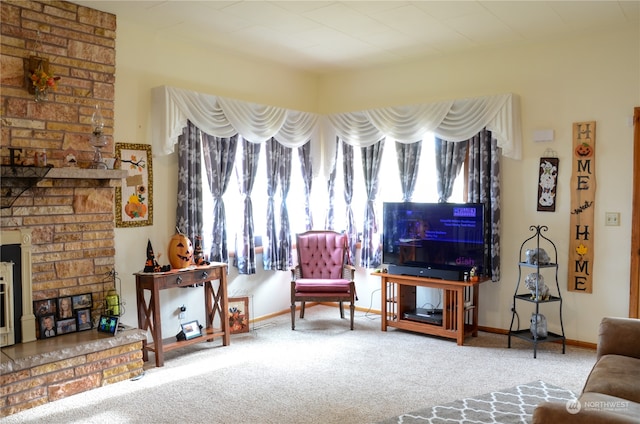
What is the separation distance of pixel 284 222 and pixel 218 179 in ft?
3.40

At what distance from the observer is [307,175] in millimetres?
6207

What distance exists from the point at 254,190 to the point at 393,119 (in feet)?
5.54

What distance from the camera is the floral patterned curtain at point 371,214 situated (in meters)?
5.94

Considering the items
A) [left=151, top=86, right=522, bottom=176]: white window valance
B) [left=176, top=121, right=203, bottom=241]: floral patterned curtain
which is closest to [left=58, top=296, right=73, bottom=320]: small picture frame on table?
[left=176, top=121, right=203, bottom=241]: floral patterned curtain

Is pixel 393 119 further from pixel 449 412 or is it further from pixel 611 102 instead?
pixel 449 412

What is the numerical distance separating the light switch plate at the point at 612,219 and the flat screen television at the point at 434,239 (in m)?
1.03

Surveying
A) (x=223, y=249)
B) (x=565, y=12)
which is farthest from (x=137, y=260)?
(x=565, y=12)

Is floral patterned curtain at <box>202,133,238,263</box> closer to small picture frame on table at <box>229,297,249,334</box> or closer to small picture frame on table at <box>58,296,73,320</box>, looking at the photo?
small picture frame on table at <box>229,297,249,334</box>

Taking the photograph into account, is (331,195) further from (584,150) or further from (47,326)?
(47,326)

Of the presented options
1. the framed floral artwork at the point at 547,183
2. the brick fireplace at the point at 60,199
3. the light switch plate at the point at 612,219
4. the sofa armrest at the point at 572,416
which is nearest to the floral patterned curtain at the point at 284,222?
the brick fireplace at the point at 60,199

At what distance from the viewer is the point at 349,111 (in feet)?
20.4

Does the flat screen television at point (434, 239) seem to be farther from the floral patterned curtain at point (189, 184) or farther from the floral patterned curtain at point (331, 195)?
the floral patterned curtain at point (189, 184)

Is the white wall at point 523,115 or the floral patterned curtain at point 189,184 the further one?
the floral patterned curtain at point 189,184

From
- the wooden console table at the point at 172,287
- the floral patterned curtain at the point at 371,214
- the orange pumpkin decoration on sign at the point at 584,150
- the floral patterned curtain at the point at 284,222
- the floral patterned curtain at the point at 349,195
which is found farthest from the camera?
the floral patterned curtain at the point at 349,195
